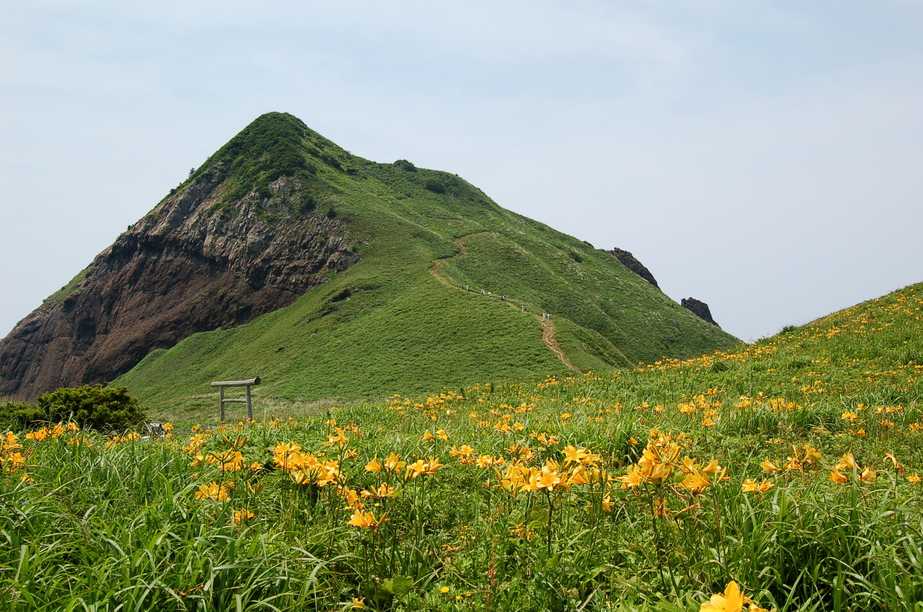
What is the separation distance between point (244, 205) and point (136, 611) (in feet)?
232

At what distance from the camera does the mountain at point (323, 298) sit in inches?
1478

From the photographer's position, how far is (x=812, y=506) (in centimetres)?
271

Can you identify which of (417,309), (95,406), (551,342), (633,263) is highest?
(633,263)

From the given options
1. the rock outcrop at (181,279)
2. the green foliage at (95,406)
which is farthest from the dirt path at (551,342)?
the rock outcrop at (181,279)

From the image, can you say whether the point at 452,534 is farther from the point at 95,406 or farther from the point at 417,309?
the point at 417,309

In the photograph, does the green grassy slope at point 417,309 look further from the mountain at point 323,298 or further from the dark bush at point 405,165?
the dark bush at point 405,165

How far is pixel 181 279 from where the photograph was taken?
65.8 meters

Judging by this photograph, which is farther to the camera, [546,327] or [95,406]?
[546,327]

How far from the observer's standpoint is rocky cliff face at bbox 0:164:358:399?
59.7 meters

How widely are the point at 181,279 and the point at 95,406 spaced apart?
58.6 meters

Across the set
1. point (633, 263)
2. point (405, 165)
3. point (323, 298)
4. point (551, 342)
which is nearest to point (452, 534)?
point (551, 342)

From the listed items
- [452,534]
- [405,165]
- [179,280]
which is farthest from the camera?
[405,165]

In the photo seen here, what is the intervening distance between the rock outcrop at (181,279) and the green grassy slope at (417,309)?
→ 2.51m

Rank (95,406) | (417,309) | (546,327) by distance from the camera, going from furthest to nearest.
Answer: (417,309), (546,327), (95,406)
